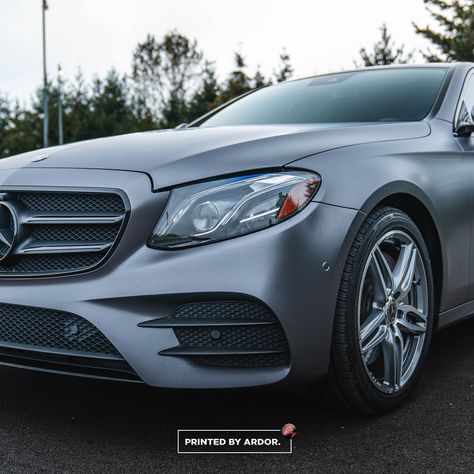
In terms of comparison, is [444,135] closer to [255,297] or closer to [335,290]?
[335,290]

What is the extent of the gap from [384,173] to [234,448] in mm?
1085

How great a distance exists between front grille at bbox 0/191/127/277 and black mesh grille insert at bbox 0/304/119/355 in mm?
135

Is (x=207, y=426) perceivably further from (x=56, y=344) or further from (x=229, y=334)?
(x=56, y=344)

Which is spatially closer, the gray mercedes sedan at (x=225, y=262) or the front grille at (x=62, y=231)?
the gray mercedes sedan at (x=225, y=262)

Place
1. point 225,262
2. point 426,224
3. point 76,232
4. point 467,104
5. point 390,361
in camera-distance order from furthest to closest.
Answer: point 467,104 < point 426,224 < point 390,361 < point 76,232 < point 225,262

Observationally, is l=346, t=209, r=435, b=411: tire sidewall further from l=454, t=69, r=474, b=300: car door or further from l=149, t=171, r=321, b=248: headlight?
l=454, t=69, r=474, b=300: car door

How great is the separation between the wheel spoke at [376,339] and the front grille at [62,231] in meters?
0.95

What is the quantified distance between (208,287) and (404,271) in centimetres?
91

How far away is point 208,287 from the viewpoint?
2.12 m

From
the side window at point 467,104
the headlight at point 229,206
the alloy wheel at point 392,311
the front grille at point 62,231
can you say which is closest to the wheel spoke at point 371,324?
the alloy wheel at point 392,311

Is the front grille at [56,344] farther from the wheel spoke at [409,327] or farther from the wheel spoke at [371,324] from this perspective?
the wheel spoke at [409,327]

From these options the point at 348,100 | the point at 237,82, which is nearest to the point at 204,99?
the point at 237,82

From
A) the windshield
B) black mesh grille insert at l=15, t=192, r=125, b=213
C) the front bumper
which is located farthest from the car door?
black mesh grille insert at l=15, t=192, r=125, b=213

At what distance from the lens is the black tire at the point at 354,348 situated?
231 cm
